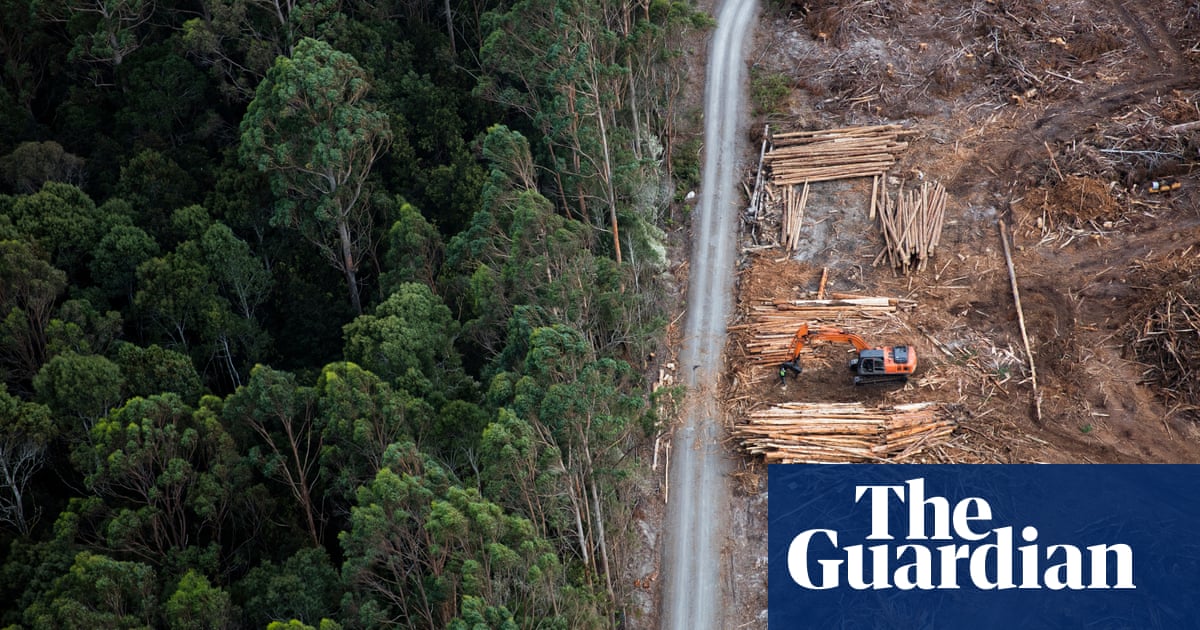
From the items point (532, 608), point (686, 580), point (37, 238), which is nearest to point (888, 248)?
point (686, 580)

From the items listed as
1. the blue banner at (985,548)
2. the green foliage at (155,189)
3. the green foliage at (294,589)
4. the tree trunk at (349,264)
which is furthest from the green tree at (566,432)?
the green foliage at (155,189)

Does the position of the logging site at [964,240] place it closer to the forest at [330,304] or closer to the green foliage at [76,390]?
the forest at [330,304]

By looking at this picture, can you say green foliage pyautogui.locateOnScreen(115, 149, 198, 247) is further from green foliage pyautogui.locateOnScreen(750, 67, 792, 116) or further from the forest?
green foliage pyautogui.locateOnScreen(750, 67, 792, 116)

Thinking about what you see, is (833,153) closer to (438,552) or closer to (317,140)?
(317,140)

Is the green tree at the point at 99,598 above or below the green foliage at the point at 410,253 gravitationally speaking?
below

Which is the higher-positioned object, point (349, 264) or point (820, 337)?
point (349, 264)

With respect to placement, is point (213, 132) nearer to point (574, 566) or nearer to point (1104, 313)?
point (574, 566)

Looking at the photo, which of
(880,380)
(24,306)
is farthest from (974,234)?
(24,306)
